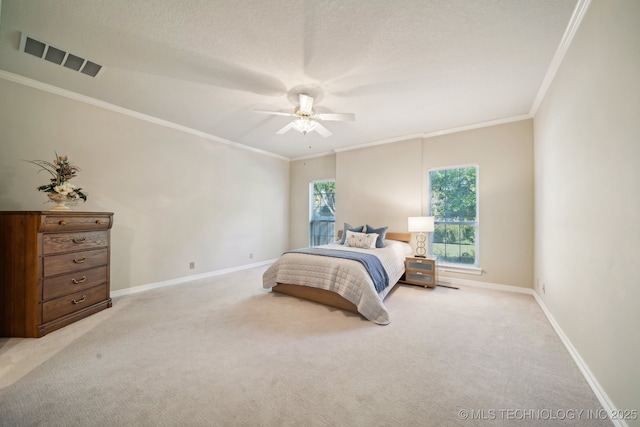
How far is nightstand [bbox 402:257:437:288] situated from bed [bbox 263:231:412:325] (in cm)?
31

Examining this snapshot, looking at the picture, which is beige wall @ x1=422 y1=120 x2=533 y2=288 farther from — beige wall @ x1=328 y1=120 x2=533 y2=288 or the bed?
the bed

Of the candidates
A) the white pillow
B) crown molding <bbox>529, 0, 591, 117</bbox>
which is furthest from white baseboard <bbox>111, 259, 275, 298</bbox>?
crown molding <bbox>529, 0, 591, 117</bbox>

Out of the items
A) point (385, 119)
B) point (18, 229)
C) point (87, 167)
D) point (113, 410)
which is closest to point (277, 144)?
point (385, 119)

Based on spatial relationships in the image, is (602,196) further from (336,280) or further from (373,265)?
(336,280)

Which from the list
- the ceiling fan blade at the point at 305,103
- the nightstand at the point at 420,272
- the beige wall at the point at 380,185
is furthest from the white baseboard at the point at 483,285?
the ceiling fan blade at the point at 305,103

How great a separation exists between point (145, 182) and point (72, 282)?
1701mm

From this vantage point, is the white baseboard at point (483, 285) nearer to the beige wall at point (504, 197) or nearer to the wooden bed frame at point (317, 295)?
the beige wall at point (504, 197)

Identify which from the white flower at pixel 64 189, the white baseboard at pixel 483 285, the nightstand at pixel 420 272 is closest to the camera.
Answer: the white flower at pixel 64 189

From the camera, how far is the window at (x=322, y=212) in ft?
19.2

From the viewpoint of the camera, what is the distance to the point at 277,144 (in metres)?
5.14

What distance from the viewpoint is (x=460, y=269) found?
4.07 meters

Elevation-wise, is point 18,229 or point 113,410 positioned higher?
point 18,229

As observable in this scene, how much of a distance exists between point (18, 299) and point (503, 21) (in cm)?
494

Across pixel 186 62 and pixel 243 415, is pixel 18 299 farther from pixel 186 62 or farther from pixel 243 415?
pixel 186 62
